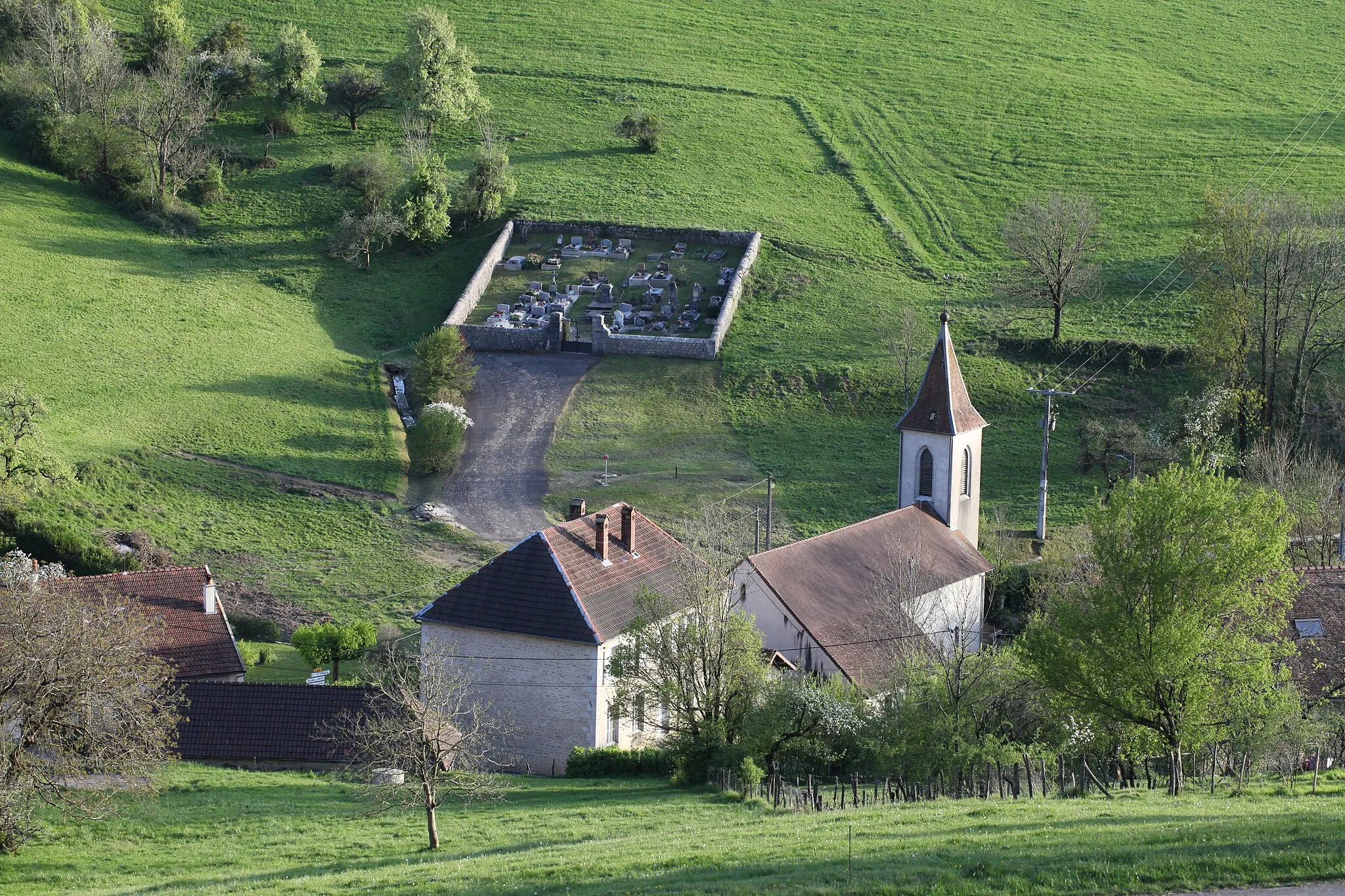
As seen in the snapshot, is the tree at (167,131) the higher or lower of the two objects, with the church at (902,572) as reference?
higher

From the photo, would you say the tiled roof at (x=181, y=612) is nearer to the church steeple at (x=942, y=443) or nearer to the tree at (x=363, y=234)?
the church steeple at (x=942, y=443)

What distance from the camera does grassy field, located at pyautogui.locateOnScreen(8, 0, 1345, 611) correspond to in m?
57.5

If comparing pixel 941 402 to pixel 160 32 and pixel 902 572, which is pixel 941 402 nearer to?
pixel 902 572

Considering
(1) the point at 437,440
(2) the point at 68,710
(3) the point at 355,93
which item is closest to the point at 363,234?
(3) the point at 355,93

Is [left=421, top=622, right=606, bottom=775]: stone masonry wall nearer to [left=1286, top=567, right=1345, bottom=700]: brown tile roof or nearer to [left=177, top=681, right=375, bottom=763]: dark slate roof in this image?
[left=177, top=681, right=375, bottom=763]: dark slate roof

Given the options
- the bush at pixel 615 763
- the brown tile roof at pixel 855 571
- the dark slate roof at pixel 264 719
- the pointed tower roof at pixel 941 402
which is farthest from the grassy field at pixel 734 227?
the bush at pixel 615 763

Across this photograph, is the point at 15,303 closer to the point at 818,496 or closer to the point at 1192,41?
the point at 818,496

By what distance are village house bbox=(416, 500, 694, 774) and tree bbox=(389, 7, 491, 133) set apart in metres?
50.5

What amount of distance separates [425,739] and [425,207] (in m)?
50.2

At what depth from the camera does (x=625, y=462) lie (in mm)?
58188

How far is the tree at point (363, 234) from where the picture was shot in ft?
240

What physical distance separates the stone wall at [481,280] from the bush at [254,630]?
23.4 metres

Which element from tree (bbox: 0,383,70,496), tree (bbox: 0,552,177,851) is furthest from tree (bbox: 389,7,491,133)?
tree (bbox: 0,552,177,851)

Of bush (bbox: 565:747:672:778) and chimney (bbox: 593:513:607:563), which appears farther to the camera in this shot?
chimney (bbox: 593:513:607:563)
